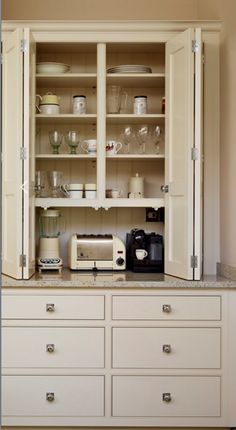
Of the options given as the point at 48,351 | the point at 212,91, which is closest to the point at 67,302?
the point at 48,351

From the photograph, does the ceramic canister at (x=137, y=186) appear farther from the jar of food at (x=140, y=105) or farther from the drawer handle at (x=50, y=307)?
the drawer handle at (x=50, y=307)

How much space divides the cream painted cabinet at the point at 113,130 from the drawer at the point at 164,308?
0.50ft

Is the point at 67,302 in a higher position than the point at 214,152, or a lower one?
lower

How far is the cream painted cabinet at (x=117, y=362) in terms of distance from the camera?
7.74 ft

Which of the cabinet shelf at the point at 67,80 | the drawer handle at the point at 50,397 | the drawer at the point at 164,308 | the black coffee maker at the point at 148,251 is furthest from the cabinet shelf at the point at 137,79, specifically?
the drawer handle at the point at 50,397

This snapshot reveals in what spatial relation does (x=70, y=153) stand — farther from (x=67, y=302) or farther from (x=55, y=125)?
(x=67, y=302)

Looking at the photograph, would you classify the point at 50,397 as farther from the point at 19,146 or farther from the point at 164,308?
the point at 19,146

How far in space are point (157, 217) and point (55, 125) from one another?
0.93 m

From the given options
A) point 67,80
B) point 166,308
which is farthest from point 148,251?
point 67,80

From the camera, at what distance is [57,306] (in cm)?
238

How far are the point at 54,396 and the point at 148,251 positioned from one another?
3.31 ft

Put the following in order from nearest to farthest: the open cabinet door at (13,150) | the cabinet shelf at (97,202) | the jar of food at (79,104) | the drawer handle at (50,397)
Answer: the drawer handle at (50,397), the open cabinet door at (13,150), the cabinet shelf at (97,202), the jar of food at (79,104)

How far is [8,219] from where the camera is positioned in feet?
8.45

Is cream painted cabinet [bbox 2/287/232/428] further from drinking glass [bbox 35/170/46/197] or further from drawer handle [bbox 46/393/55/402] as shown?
drinking glass [bbox 35/170/46/197]
